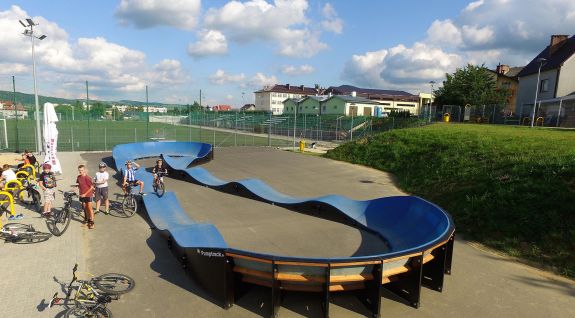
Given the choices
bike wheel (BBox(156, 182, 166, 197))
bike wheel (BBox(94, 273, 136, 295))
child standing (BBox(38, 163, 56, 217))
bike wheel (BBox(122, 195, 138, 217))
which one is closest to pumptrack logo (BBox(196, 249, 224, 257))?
bike wheel (BBox(94, 273, 136, 295))

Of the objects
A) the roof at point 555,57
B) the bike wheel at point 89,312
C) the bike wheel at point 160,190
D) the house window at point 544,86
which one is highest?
the roof at point 555,57

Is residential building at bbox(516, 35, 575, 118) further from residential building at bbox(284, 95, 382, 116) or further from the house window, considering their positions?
residential building at bbox(284, 95, 382, 116)

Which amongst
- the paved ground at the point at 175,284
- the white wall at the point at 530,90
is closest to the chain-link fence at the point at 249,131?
the white wall at the point at 530,90

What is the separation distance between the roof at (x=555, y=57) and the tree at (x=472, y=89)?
3.83 metres

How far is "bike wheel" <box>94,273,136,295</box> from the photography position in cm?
587

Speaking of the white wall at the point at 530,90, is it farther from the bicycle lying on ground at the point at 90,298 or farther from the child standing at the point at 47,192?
the bicycle lying on ground at the point at 90,298

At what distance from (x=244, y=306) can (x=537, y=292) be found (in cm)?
551

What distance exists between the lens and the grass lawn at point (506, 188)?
8.63 m

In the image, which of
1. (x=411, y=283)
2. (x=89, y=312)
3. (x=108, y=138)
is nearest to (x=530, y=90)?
(x=411, y=283)

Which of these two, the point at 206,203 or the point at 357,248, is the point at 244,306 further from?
the point at 206,203

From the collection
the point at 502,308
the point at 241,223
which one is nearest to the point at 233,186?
the point at 241,223

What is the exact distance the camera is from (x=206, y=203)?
12.2m

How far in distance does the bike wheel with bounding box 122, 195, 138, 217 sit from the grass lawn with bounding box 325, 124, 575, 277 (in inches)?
379

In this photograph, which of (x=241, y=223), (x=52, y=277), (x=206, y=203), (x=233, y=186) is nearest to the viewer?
(x=52, y=277)
